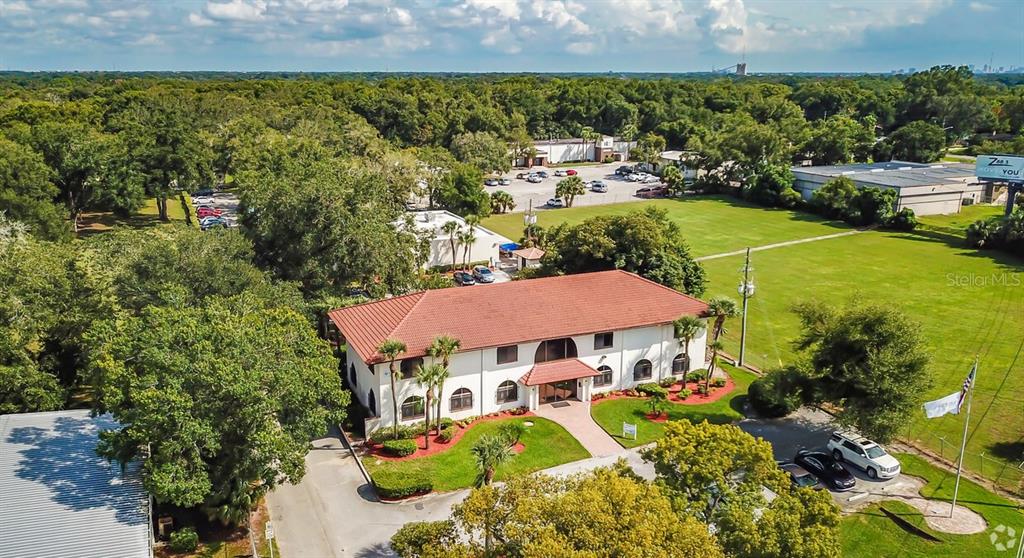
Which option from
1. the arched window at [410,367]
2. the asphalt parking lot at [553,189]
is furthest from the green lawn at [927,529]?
the asphalt parking lot at [553,189]

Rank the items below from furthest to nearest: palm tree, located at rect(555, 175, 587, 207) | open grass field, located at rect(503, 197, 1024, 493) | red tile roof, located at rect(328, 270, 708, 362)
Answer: palm tree, located at rect(555, 175, 587, 207) → red tile roof, located at rect(328, 270, 708, 362) → open grass field, located at rect(503, 197, 1024, 493)

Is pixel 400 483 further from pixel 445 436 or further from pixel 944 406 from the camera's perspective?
pixel 944 406

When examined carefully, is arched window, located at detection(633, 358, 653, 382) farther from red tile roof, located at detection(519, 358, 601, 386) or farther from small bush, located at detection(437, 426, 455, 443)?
small bush, located at detection(437, 426, 455, 443)

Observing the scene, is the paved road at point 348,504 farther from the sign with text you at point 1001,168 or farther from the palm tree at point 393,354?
the sign with text you at point 1001,168

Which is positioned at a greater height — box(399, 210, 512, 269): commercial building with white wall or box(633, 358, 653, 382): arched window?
box(399, 210, 512, 269): commercial building with white wall

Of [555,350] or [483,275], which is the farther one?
[483,275]

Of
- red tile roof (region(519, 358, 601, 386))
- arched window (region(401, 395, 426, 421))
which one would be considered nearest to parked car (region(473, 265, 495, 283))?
red tile roof (region(519, 358, 601, 386))

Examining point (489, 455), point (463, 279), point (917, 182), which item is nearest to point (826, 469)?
point (489, 455)
